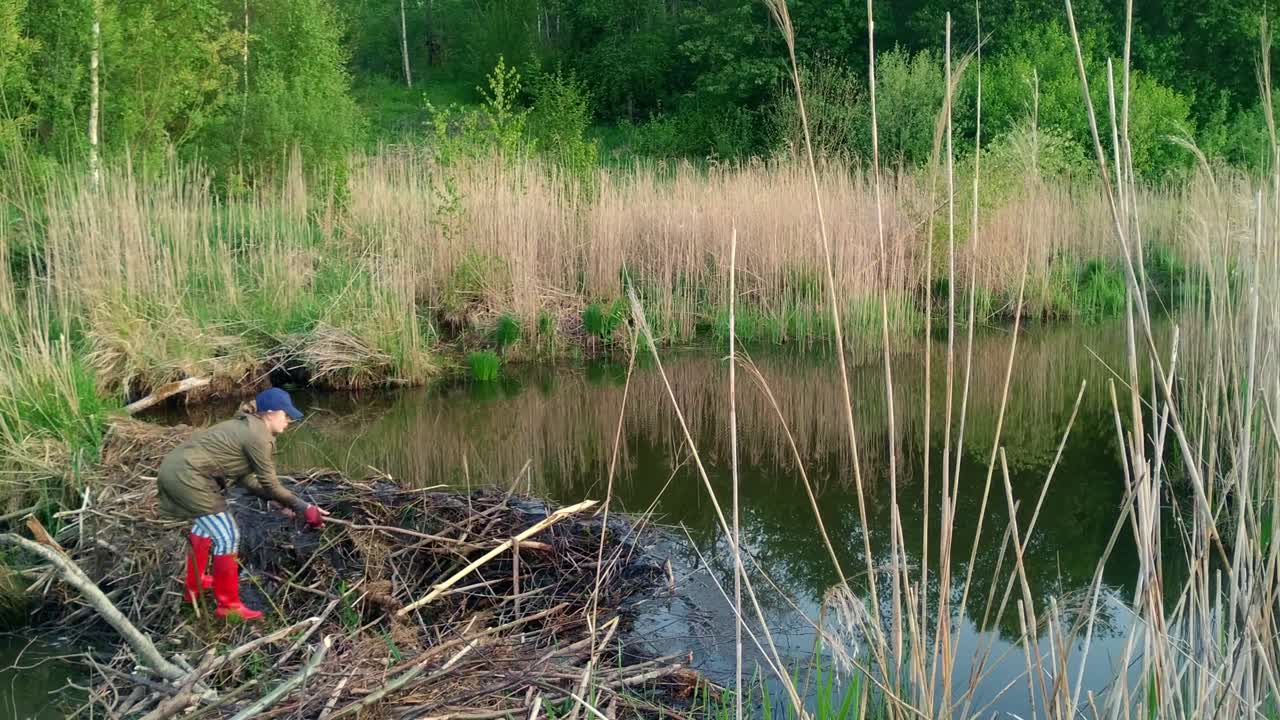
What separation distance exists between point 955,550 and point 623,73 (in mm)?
27971

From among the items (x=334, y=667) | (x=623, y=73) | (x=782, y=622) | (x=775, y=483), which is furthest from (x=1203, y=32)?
(x=334, y=667)

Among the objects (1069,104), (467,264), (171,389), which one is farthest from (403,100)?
(171,389)

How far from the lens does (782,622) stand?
4.26 meters

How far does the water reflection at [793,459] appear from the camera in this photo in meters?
4.47

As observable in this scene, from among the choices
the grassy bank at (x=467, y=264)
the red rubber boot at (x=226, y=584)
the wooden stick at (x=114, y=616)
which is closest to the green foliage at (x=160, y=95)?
the grassy bank at (x=467, y=264)

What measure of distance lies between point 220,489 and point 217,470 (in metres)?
0.18

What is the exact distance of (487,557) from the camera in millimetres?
4043

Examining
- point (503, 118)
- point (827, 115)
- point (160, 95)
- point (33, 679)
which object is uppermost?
point (160, 95)

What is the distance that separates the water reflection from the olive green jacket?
1577 millimetres

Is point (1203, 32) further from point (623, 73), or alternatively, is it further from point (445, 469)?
point (445, 469)

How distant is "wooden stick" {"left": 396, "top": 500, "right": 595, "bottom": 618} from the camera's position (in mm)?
3766

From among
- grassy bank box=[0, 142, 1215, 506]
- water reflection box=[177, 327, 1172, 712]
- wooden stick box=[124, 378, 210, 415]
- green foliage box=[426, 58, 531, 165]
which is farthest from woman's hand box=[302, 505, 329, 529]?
green foliage box=[426, 58, 531, 165]

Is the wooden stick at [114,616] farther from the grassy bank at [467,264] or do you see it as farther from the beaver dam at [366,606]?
the grassy bank at [467,264]

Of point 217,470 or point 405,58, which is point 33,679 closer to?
point 217,470
